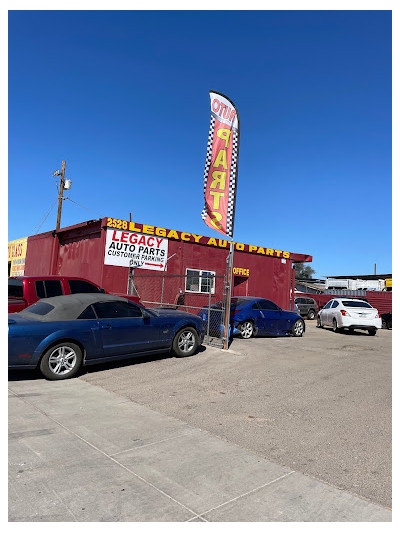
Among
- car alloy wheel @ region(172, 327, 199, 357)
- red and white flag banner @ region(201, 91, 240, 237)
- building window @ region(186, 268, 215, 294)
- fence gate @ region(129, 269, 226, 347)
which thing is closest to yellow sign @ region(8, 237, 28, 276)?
fence gate @ region(129, 269, 226, 347)

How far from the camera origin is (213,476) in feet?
10.8

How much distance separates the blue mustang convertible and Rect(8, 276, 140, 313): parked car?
1386mm

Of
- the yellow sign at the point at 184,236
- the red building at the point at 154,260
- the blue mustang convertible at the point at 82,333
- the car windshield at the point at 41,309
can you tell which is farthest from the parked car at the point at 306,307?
the car windshield at the point at 41,309

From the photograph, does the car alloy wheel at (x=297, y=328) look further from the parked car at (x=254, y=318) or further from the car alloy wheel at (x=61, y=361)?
the car alloy wheel at (x=61, y=361)

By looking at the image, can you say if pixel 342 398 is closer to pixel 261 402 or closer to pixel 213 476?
pixel 261 402

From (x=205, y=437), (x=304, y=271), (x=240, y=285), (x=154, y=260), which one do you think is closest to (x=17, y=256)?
(x=154, y=260)

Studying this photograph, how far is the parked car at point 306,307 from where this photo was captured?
25.9 m

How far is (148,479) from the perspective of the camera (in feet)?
10.6

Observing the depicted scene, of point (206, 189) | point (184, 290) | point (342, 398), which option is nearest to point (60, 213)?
point (184, 290)

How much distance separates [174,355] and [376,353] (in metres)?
6.08

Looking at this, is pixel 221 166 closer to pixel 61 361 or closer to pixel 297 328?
pixel 297 328

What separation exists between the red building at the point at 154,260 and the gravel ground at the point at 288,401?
4.21 metres

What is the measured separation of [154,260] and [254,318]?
4995 millimetres

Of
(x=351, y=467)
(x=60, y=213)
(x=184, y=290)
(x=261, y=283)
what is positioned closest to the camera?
(x=351, y=467)
